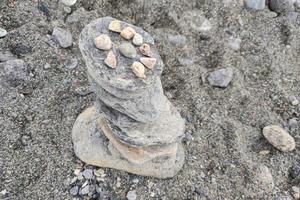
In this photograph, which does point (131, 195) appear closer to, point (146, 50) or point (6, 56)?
point (146, 50)

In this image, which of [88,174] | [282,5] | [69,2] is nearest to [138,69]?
[88,174]

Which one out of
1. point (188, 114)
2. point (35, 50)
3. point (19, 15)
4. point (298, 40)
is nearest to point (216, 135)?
point (188, 114)

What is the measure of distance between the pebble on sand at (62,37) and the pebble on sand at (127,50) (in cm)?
110

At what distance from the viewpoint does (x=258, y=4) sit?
12.8 feet

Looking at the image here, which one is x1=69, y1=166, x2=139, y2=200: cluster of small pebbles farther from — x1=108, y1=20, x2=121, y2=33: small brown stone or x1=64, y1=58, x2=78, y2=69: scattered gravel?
x1=108, y1=20, x2=121, y2=33: small brown stone

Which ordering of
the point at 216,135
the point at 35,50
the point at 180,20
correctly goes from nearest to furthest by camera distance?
the point at 216,135
the point at 35,50
the point at 180,20

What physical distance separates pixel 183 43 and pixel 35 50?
105cm

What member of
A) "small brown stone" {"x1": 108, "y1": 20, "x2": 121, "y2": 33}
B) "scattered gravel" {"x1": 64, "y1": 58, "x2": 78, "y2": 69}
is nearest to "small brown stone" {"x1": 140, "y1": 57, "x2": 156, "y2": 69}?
"small brown stone" {"x1": 108, "y1": 20, "x2": 121, "y2": 33}

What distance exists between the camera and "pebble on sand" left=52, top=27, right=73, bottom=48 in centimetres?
349

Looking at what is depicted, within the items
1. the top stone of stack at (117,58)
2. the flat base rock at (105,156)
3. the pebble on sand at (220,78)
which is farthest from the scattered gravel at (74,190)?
the pebble on sand at (220,78)

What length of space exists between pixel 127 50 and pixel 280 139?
130 centimetres

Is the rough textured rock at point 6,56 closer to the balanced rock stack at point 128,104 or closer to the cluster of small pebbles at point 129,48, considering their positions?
the balanced rock stack at point 128,104

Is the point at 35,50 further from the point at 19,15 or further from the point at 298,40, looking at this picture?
the point at 298,40

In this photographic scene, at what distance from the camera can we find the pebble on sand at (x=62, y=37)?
11.5 feet
